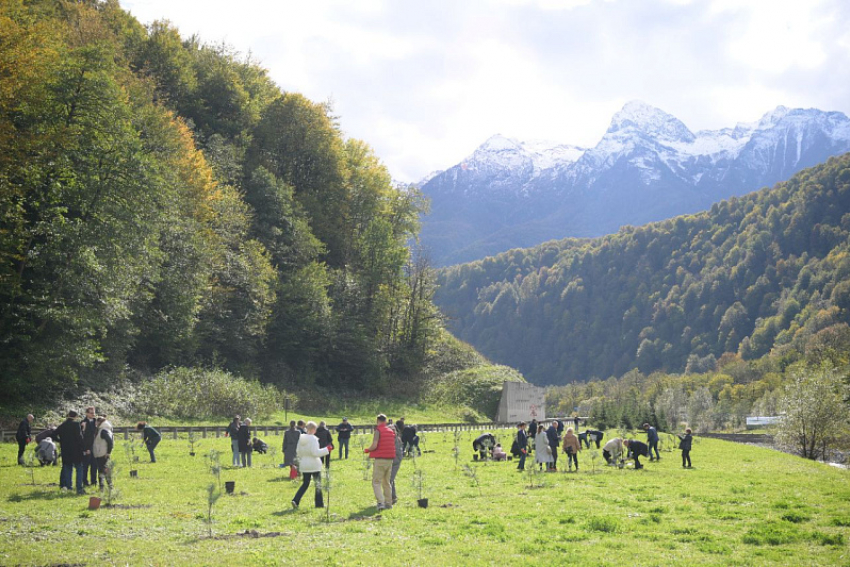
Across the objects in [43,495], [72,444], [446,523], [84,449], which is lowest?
[43,495]

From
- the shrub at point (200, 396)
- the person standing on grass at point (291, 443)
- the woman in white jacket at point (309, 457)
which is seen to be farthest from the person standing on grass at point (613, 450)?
the shrub at point (200, 396)

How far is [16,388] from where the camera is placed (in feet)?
103

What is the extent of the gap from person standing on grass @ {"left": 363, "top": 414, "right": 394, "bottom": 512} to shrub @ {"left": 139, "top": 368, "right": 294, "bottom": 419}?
86.3ft

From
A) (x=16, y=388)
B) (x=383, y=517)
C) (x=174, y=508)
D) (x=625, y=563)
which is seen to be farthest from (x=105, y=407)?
(x=625, y=563)

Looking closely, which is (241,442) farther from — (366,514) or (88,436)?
(366,514)

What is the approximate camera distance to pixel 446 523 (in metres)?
13.9

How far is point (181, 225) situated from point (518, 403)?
114 ft

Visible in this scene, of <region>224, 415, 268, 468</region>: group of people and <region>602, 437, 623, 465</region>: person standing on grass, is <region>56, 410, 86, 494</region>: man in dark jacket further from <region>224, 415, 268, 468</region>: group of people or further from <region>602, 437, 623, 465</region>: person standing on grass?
<region>602, 437, 623, 465</region>: person standing on grass

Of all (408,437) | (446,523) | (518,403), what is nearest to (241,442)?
(408,437)

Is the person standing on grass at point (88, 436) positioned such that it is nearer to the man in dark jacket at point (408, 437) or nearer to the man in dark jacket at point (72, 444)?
the man in dark jacket at point (72, 444)

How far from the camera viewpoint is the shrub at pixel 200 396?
39094 mm

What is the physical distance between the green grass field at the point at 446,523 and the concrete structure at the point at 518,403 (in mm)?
40138

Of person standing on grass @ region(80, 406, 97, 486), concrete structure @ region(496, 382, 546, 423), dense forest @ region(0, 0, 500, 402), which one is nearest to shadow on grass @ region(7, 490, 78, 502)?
person standing on grass @ region(80, 406, 97, 486)

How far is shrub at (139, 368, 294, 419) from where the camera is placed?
3909 centimetres
